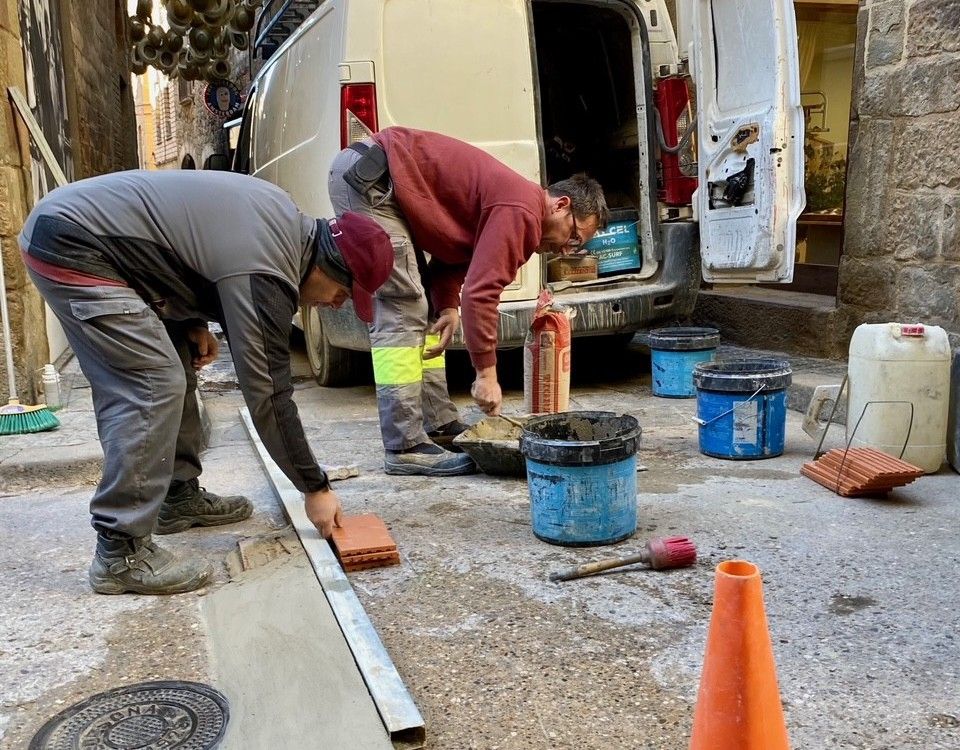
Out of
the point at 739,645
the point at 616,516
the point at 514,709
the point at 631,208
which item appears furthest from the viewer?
the point at 631,208

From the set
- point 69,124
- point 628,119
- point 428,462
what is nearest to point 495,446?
point 428,462

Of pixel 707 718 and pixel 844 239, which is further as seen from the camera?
pixel 844 239

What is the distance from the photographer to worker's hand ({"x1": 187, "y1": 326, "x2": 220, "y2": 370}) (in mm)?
2967

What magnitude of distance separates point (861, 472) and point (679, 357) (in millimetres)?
1990

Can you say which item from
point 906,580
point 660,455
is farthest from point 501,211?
point 906,580

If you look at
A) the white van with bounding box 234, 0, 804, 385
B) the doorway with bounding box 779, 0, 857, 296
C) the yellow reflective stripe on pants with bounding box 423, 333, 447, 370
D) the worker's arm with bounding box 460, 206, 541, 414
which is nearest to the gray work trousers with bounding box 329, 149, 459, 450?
the yellow reflective stripe on pants with bounding box 423, 333, 447, 370

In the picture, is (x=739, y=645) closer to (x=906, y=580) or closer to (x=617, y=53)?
(x=906, y=580)

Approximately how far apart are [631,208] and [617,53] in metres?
1.17

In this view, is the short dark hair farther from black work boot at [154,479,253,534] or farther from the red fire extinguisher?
the red fire extinguisher

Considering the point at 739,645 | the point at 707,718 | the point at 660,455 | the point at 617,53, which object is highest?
the point at 617,53

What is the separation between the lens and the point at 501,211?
11.2 feet

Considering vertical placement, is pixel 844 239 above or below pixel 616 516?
above

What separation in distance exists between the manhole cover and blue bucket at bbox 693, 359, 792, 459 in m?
2.53

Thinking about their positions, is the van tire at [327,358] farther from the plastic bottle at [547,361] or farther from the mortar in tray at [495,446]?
the mortar in tray at [495,446]
